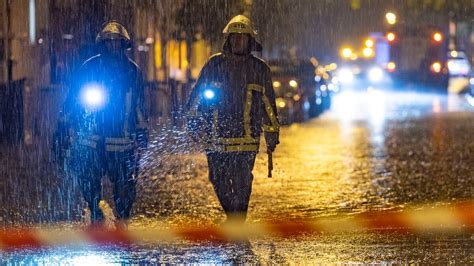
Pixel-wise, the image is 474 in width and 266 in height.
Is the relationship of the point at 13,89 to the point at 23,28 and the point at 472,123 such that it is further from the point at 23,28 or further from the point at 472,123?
the point at 472,123

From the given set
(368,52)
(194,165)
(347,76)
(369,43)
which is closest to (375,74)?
(368,52)

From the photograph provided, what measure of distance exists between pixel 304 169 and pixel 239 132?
5.58m

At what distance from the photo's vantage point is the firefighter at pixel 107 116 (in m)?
9.20

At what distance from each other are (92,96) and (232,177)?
146 cm

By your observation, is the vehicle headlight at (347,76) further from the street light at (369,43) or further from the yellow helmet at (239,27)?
the yellow helmet at (239,27)

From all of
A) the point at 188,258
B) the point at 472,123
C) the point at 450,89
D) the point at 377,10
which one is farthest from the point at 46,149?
the point at 450,89

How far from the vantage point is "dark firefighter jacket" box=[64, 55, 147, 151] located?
9.19m

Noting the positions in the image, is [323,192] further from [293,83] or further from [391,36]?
[391,36]

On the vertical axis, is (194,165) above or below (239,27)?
below

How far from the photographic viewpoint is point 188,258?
8125 millimetres

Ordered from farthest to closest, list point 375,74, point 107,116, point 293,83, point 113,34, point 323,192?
point 375,74 → point 293,83 → point 323,192 → point 107,116 → point 113,34

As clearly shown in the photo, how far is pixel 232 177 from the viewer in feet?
30.9

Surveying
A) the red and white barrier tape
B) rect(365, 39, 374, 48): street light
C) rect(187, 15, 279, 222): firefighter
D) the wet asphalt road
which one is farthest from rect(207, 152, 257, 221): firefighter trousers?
rect(365, 39, 374, 48): street light

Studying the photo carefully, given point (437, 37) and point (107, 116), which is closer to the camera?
point (107, 116)
